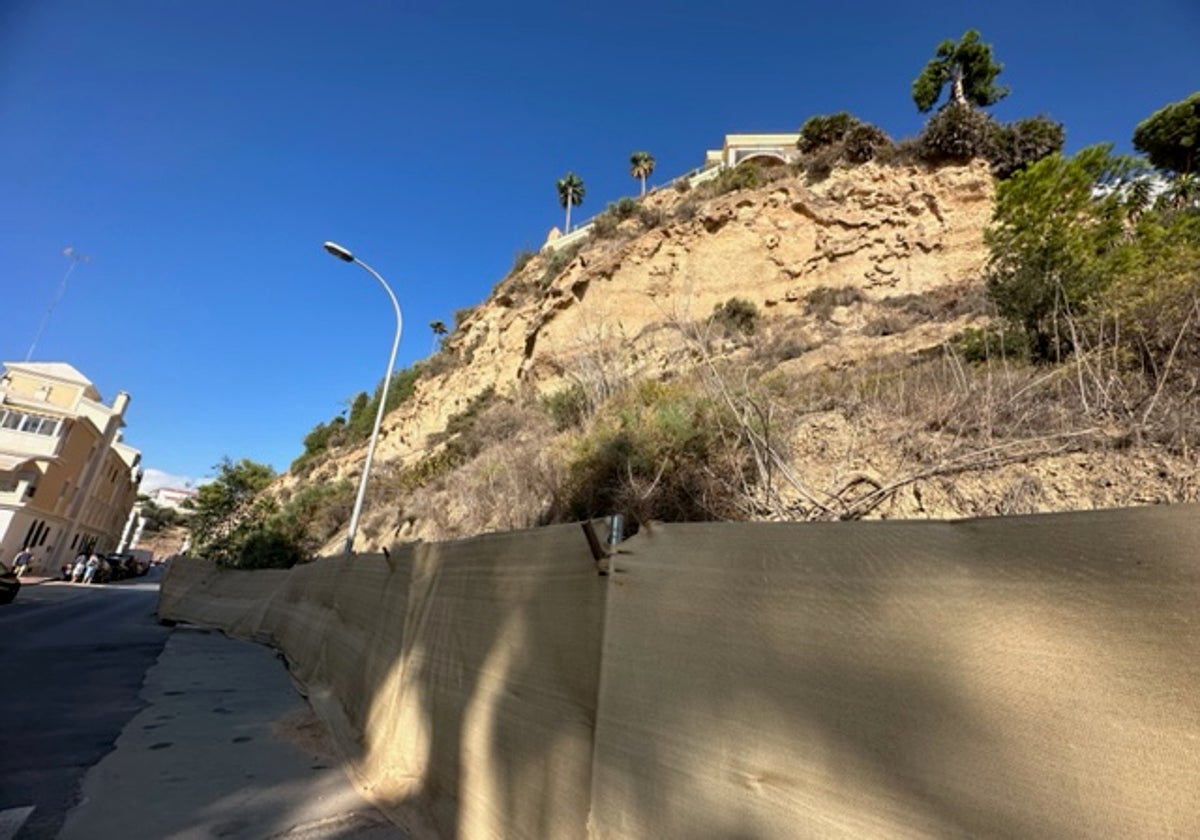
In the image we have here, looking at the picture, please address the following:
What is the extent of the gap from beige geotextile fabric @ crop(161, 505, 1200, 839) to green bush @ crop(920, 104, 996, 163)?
2313cm

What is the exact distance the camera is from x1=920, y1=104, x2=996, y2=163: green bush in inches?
751

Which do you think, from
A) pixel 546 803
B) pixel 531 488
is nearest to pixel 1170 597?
pixel 546 803

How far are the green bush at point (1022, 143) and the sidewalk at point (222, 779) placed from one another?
2389cm

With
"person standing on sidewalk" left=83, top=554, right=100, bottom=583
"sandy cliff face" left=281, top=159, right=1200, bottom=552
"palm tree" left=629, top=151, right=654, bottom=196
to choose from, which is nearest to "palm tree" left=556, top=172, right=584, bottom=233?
"palm tree" left=629, top=151, right=654, bottom=196

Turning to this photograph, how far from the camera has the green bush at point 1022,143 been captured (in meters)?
18.5

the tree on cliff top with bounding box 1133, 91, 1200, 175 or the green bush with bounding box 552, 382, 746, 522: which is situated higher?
the tree on cliff top with bounding box 1133, 91, 1200, 175

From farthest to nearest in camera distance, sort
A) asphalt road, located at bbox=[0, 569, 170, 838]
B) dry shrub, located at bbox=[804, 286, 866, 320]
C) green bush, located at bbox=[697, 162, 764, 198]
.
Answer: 1. green bush, located at bbox=[697, 162, 764, 198]
2. dry shrub, located at bbox=[804, 286, 866, 320]
3. asphalt road, located at bbox=[0, 569, 170, 838]

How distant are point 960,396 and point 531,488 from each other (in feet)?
23.5

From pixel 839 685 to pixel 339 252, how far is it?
47.4 feet

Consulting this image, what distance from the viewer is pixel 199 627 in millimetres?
13789

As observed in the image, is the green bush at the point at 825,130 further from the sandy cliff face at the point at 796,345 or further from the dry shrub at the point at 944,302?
the dry shrub at the point at 944,302

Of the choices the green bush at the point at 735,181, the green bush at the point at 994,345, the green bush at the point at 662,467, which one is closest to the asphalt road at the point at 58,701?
the green bush at the point at 662,467

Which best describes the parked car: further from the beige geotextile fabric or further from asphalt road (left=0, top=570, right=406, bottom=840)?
the beige geotextile fabric

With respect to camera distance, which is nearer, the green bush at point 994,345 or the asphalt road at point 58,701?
the asphalt road at point 58,701
